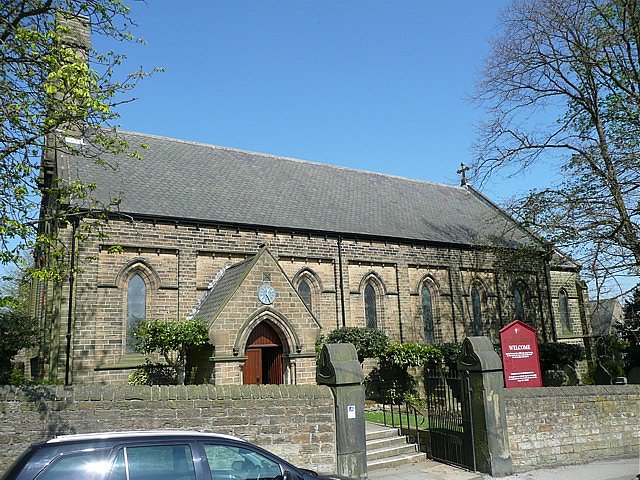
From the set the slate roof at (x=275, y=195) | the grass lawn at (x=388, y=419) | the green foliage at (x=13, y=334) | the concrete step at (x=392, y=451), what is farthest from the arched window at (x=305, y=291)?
the green foliage at (x=13, y=334)

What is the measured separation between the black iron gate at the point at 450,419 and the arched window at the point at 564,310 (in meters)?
20.2

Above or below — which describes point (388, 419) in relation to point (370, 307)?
below

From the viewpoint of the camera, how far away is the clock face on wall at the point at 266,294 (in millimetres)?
14921

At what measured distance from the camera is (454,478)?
407 inches

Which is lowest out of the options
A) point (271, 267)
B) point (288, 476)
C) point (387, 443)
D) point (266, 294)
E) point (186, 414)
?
point (387, 443)

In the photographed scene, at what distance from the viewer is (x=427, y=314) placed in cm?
2370

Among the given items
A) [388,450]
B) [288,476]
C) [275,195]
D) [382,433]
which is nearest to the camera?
[288,476]

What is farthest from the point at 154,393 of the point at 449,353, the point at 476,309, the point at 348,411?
the point at 476,309

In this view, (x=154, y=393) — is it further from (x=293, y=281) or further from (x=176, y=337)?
(x=293, y=281)

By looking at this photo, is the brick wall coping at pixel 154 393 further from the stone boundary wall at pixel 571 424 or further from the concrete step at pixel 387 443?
the stone boundary wall at pixel 571 424

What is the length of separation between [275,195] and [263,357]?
8420mm

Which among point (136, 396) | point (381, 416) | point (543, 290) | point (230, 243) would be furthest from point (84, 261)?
point (543, 290)

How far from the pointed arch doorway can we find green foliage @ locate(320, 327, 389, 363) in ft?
11.2

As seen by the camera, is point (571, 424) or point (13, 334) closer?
point (571, 424)
